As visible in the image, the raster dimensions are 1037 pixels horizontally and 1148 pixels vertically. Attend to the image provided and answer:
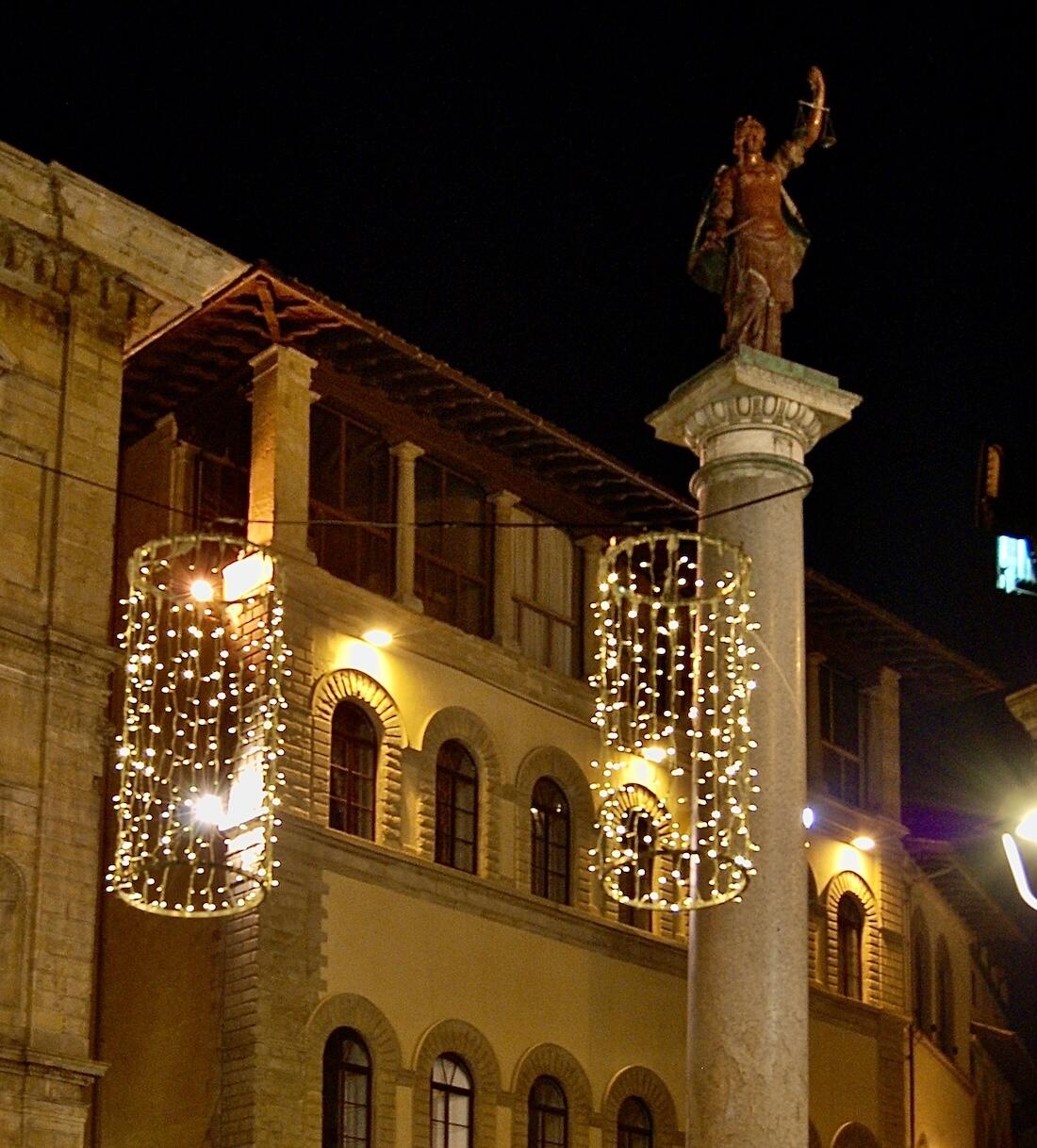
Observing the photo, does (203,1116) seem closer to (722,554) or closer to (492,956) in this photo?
(492,956)

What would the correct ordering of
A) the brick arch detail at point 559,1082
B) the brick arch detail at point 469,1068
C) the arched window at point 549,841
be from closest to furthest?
the brick arch detail at point 469,1068 < the brick arch detail at point 559,1082 < the arched window at point 549,841

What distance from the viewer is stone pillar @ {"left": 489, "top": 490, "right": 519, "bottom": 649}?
29703 mm

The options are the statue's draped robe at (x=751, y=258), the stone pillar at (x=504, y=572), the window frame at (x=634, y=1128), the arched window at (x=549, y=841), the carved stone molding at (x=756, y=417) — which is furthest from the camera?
the stone pillar at (x=504, y=572)

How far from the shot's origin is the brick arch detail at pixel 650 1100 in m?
29.0

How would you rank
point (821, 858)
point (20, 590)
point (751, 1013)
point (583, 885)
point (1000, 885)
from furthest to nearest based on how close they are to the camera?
point (1000, 885)
point (821, 858)
point (583, 885)
point (20, 590)
point (751, 1013)

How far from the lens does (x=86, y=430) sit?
1017 inches

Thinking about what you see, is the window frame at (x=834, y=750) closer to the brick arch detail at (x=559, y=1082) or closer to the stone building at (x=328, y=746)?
the stone building at (x=328, y=746)

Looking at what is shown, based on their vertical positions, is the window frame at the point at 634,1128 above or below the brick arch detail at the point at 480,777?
below

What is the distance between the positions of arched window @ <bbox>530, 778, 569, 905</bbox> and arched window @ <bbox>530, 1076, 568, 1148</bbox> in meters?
2.11

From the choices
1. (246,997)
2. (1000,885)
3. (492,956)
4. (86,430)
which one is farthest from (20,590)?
(1000,885)

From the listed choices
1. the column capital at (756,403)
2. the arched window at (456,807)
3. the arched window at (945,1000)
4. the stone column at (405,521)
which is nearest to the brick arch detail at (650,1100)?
the arched window at (456,807)

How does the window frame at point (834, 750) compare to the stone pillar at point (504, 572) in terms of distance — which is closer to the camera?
the stone pillar at point (504, 572)

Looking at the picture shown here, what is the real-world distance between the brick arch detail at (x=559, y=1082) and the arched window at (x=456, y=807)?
7.20ft

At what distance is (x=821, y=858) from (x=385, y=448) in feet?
29.7
